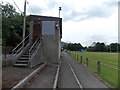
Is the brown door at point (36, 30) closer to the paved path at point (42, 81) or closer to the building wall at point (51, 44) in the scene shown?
the building wall at point (51, 44)

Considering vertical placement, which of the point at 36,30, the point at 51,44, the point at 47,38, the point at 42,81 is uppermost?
the point at 36,30

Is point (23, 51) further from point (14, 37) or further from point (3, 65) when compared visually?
point (14, 37)

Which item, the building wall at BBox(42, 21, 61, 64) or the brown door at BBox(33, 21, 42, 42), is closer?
the building wall at BBox(42, 21, 61, 64)

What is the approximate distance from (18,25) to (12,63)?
20313 millimetres

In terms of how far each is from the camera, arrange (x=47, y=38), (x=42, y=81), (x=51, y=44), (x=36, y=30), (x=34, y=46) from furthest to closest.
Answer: (x=36, y=30) < (x=47, y=38) < (x=51, y=44) < (x=34, y=46) < (x=42, y=81)

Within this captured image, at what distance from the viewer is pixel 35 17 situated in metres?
23.7

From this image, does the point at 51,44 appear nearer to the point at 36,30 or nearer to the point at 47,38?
the point at 47,38

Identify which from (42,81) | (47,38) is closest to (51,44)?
(47,38)

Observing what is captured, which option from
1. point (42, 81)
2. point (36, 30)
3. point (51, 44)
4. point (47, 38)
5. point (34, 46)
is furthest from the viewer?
point (36, 30)

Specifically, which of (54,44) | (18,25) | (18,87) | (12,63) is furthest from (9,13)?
(18,87)

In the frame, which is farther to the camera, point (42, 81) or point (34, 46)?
point (34, 46)

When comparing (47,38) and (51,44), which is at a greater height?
(47,38)

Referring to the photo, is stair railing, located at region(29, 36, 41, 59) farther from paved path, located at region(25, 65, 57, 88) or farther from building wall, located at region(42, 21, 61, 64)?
paved path, located at region(25, 65, 57, 88)

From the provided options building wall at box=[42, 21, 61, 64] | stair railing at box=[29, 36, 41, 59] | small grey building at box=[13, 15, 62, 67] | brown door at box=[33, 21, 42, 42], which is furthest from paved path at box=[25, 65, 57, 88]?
brown door at box=[33, 21, 42, 42]
